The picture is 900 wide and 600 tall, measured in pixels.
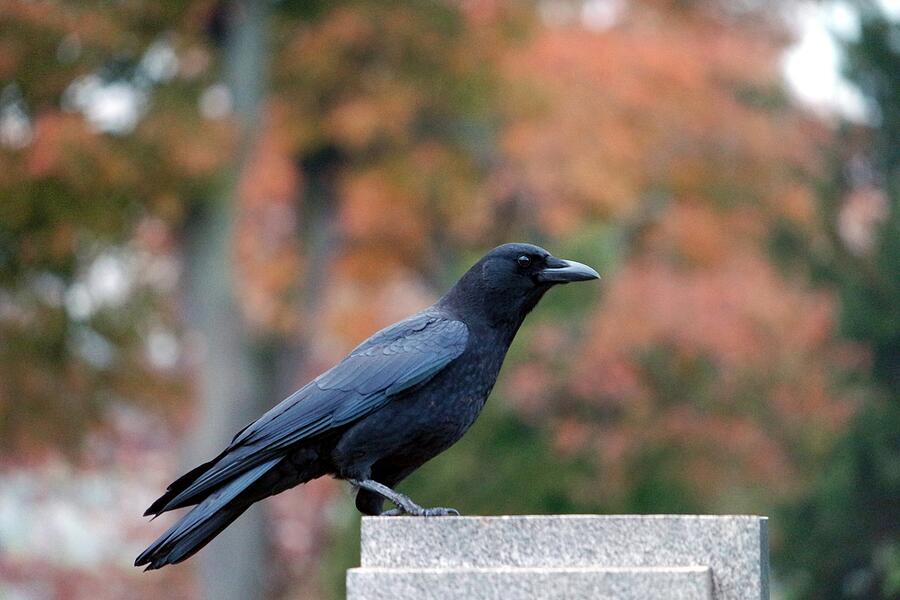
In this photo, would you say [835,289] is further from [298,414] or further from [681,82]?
[298,414]

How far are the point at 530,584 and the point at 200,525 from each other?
1289 mm

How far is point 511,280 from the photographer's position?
615 cm

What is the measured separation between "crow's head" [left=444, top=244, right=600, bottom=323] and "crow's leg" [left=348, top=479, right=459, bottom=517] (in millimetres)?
859

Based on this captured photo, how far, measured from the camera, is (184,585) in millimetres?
22719

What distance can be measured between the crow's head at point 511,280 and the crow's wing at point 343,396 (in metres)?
0.18

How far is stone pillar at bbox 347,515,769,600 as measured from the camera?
16.1 feet

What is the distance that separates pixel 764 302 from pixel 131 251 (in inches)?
300

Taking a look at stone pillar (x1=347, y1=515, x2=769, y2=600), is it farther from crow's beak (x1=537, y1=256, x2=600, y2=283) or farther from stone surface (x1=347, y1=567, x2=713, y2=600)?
crow's beak (x1=537, y1=256, x2=600, y2=283)

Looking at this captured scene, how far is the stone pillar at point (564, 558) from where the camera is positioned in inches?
194

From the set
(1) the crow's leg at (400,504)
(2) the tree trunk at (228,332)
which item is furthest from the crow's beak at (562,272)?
(2) the tree trunk at (228,332)

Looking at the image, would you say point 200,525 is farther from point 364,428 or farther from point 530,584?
point 530,584

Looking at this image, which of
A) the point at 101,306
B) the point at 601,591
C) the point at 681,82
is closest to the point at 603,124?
the point at 681,82

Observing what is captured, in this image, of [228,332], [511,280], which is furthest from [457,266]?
[511,280]

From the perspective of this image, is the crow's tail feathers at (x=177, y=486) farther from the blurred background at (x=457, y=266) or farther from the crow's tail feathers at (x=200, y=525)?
the blurred background at (x=457, y=266)
